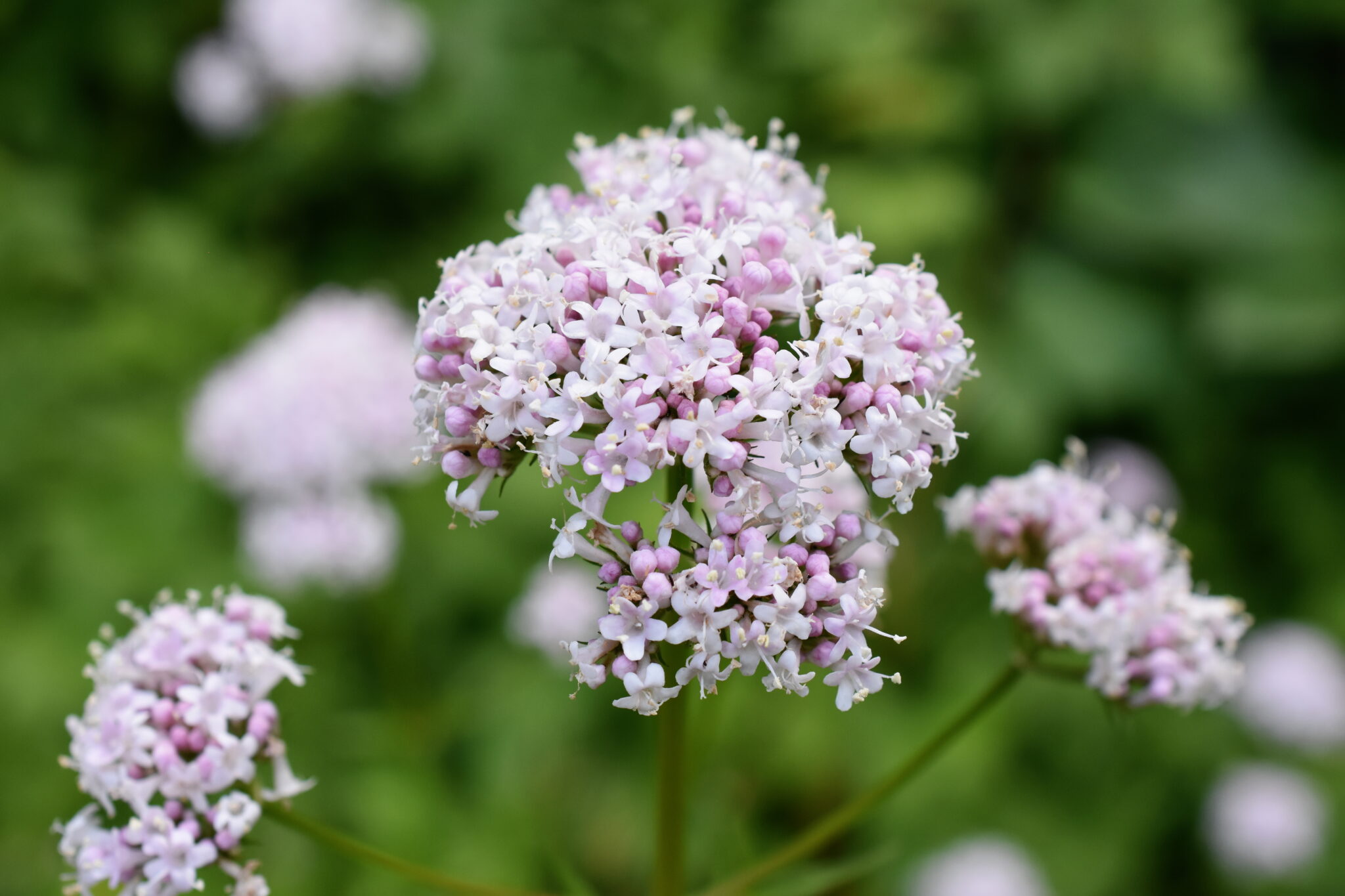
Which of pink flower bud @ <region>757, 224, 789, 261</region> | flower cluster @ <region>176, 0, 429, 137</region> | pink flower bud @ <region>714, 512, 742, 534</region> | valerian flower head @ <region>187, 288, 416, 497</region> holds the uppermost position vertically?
flower cluster @ <region>176, 0, 429, 137</region>

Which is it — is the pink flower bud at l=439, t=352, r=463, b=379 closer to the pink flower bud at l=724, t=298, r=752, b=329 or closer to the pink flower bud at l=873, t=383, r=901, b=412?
the pink flower bud at l=724, t=298, r=752, b=329

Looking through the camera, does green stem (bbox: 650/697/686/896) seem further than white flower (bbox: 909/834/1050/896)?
No

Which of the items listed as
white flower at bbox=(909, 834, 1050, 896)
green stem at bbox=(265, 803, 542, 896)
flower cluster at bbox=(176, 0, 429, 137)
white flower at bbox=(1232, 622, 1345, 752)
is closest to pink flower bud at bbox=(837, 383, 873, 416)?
green stem at bbox=(265, 803, 542, 896)

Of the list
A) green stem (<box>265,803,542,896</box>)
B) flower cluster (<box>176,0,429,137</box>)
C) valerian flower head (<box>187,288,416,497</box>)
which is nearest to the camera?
green stem (<box>265,803,542,896</box>)

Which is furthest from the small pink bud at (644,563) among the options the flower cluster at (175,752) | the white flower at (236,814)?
the white flower at (236,814)

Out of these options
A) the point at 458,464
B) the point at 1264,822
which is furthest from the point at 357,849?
the point at 1264,822
